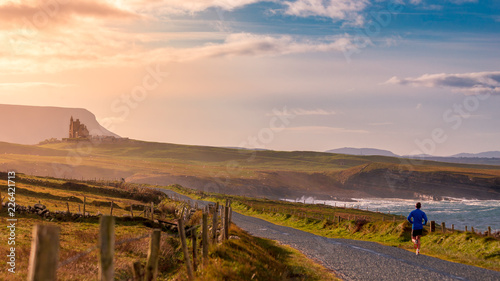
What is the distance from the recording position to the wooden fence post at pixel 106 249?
7.68 metres

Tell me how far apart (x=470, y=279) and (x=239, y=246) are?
10357mm

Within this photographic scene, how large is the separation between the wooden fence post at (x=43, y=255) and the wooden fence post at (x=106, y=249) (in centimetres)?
152

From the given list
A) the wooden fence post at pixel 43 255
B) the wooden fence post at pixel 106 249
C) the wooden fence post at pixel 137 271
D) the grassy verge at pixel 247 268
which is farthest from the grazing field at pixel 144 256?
the wooden fence post at pixel 43 255

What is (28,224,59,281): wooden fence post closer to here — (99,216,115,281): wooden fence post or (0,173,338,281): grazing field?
(99,216,115,281): wooden fence post

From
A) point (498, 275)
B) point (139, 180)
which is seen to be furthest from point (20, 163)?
point (498, 275)

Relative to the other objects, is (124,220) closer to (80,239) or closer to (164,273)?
(80,239)

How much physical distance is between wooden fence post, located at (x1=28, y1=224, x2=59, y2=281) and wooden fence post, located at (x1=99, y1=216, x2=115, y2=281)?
152 cm

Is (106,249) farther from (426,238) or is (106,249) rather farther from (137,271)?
(426,238)

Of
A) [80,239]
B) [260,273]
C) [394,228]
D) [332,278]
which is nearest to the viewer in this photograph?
[260,273]

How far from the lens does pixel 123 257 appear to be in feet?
73.3

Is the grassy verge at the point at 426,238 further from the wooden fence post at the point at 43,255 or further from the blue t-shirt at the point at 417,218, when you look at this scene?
the wooden fence post at the point at 43,255

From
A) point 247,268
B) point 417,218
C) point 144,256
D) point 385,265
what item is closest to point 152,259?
point 247,268

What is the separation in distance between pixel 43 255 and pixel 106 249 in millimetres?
1678

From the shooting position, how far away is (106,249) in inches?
305
